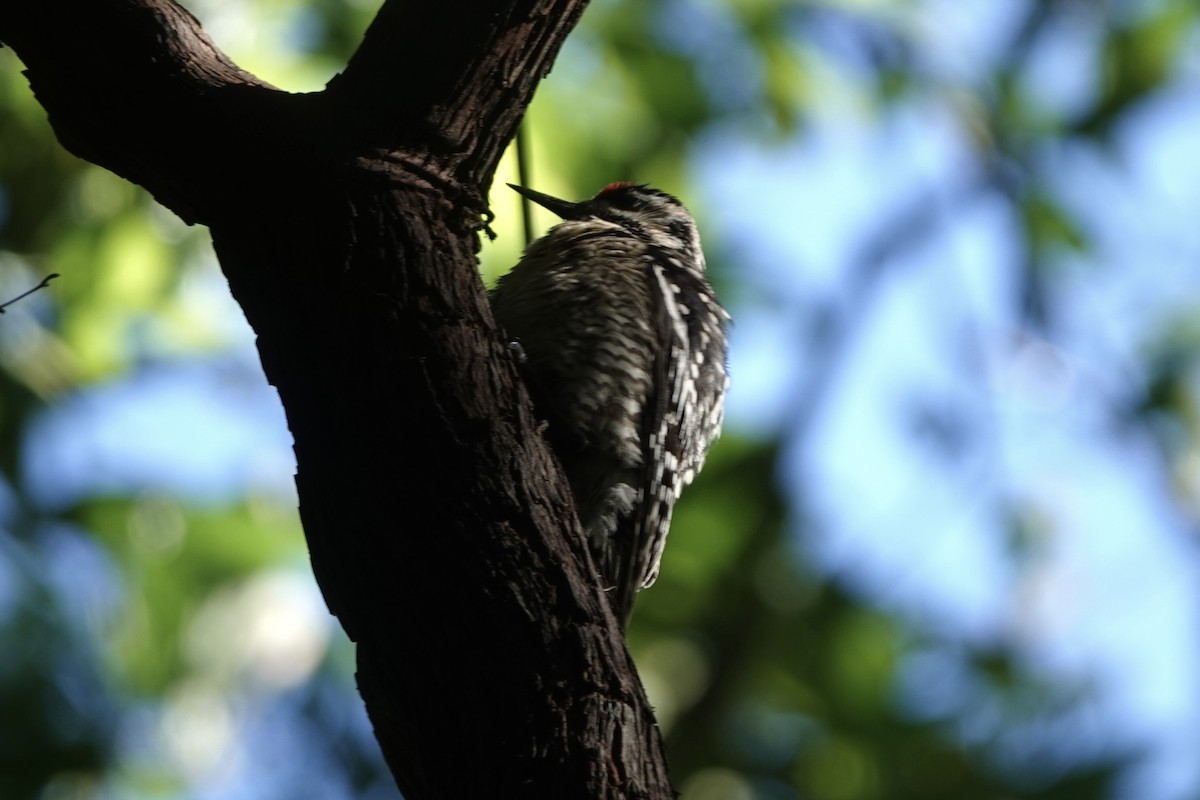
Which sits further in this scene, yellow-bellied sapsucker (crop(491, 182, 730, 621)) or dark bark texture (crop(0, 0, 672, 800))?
yellow-bellied sapsucker (crop(491, 182, 730, 621))

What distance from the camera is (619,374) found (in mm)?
3230

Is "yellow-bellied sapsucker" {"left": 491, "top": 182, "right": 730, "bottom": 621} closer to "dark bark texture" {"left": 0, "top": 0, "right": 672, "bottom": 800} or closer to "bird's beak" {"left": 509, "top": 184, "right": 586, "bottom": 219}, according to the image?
"bird's beak" {"left": 509, "top": 184, "right": 586, "bottom": 219}

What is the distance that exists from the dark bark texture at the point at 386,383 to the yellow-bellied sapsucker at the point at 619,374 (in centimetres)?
70

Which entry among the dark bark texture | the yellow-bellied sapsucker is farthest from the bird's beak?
the dark bark texture

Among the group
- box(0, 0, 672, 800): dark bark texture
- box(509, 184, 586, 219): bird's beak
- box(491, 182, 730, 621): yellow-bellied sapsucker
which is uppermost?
box(509, 184, 586, 219): bird's beak

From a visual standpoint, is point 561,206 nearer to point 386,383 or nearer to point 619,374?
point 619,374

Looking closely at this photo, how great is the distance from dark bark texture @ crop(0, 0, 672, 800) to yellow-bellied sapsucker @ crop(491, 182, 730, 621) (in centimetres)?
70

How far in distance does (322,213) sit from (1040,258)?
17.3 ft

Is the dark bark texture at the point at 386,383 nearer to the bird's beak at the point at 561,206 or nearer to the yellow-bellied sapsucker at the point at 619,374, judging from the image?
the yellow-bellied sapsucker at the point at 619,374

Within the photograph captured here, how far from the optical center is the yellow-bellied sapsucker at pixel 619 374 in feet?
10.5

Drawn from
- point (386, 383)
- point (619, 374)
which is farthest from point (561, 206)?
point (386, 383)

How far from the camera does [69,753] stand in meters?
5.87

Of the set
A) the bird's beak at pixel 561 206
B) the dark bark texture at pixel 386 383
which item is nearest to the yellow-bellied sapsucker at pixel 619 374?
the bird's beak at pixel 561 206

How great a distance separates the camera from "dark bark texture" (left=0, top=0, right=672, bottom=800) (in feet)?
7.03
